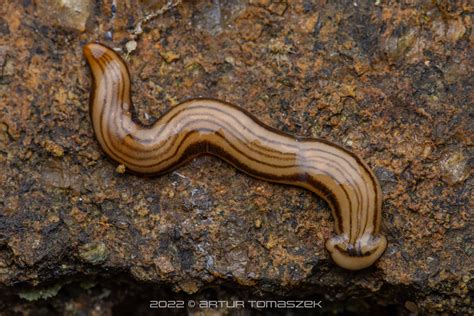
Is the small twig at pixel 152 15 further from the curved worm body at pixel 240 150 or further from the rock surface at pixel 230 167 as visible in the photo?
the curved worm body at pixel 240 150

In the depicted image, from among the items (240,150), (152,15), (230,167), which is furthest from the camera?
(152,15)

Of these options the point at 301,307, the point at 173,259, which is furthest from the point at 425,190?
the point at 173,259

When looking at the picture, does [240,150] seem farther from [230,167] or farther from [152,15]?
[152,15]

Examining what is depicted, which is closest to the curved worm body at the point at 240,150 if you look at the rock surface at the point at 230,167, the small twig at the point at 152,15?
the rock surface at the point at 230,167

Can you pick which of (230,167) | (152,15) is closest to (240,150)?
(230,167)

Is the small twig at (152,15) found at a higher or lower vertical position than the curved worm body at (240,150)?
higher

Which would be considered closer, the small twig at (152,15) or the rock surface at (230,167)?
the rock surface at (230,167)

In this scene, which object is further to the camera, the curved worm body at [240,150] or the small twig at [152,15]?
the small twig at [152,15]
